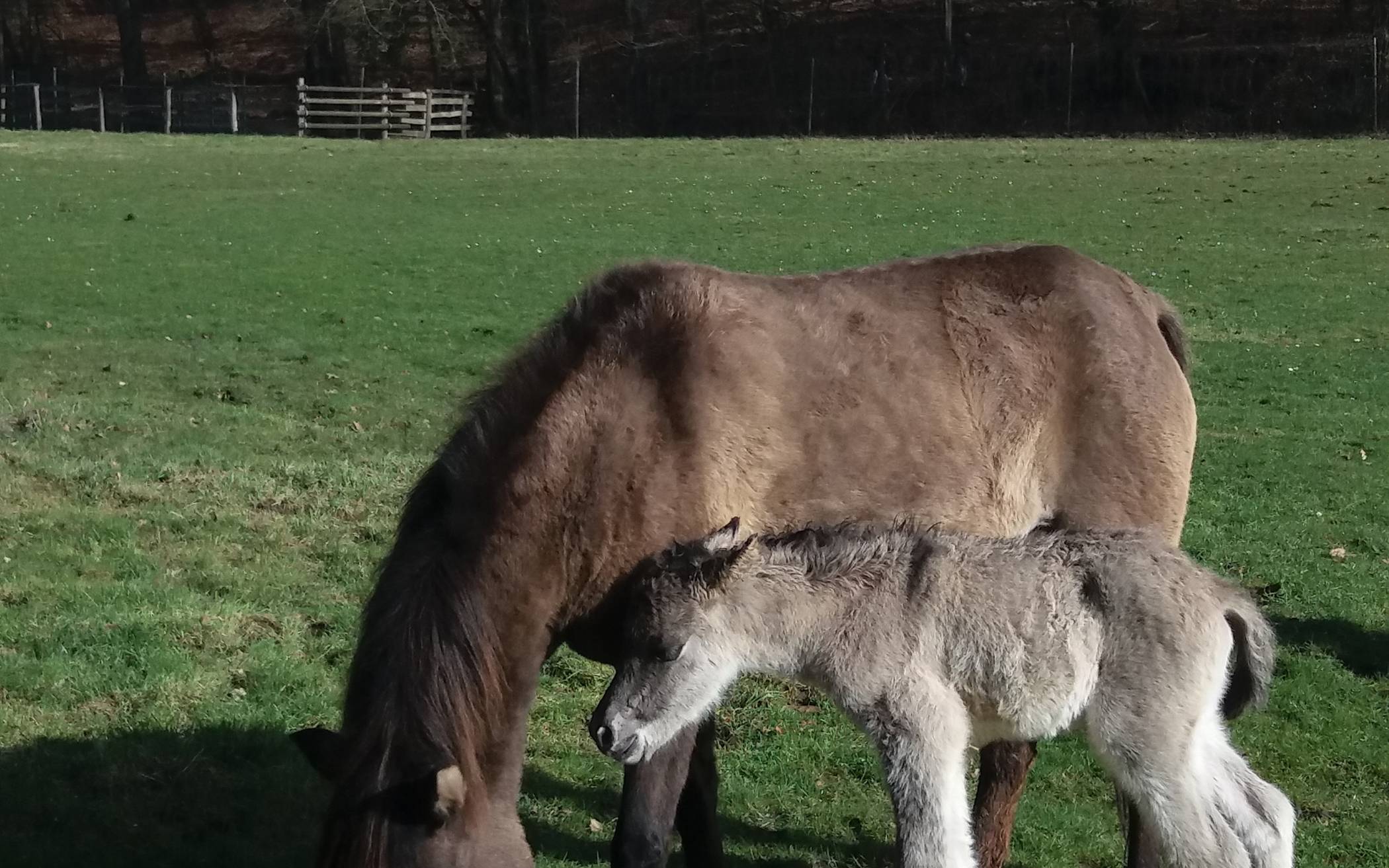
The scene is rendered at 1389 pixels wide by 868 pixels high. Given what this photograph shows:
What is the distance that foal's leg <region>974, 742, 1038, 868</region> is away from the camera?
216 inches

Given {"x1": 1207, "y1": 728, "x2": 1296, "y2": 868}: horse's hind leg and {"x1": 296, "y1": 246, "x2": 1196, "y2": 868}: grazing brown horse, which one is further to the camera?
{"x1": 1207, "y1": 728, "x2": 1296, "y2": 868}: horse's hind leg

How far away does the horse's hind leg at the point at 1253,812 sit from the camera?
14.8 feet

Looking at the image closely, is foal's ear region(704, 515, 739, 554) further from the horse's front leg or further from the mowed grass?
the mowed grass

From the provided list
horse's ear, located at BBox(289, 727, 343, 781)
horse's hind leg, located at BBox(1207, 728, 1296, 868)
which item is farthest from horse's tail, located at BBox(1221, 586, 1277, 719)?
horse's ear, located at BBox(289, 727, 343, 781)

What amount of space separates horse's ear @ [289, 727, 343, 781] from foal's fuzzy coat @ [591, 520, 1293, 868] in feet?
2.66

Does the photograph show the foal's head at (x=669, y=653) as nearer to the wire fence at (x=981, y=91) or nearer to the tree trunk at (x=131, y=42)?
the wire fence at (x=981, y=91)

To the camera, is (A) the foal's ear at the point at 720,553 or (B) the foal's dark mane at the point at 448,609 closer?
(B) the foal's dark mane at the point at 448,609

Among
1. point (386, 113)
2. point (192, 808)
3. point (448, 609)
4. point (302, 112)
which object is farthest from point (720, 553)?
point (302, 112)

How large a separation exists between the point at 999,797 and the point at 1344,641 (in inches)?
122

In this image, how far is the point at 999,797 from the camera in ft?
18.1

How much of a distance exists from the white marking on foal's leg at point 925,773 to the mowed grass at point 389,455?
4.86 feet

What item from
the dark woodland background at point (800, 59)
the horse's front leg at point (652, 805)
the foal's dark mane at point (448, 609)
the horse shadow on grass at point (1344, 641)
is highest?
the dark woodland background at point (800, 59)

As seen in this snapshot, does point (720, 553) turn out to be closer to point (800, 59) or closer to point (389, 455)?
point (389, 455)

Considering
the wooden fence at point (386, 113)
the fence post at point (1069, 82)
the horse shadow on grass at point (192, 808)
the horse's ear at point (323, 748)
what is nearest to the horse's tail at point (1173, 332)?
the horse shadow on grass at point (192, 808)
